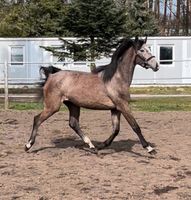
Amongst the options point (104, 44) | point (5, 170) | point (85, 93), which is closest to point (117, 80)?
point (85, 93)

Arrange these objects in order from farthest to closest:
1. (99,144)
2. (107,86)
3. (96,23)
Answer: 1. (96,23)
2. (99,144)
3. (107,86)

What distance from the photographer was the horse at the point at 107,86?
7746 millimetres

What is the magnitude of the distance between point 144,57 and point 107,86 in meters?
0.75

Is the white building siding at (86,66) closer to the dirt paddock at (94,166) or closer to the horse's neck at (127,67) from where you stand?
the dirt paddock at (94,166)

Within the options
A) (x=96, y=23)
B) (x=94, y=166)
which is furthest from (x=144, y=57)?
(x=96, y=23)

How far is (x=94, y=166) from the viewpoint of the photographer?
23.3 ft

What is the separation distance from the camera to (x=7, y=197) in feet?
17.8

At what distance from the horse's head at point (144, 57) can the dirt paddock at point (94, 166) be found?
4.72ft

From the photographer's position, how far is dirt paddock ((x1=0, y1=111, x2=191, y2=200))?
564 cm

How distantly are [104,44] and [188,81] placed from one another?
31.3 feet

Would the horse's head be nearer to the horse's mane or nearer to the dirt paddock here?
the horse's mane

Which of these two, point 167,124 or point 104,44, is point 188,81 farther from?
point 167,124

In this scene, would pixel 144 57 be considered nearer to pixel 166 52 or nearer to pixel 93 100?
pixel 93 100

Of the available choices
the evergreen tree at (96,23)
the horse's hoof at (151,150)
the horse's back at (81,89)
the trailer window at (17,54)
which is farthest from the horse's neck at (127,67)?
the trailer window at (17,54)
